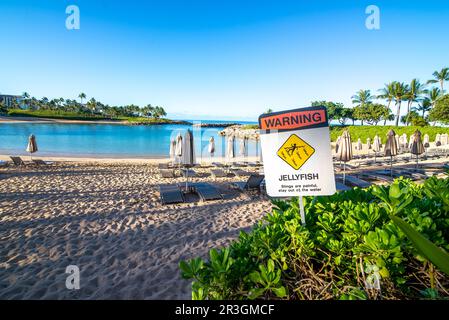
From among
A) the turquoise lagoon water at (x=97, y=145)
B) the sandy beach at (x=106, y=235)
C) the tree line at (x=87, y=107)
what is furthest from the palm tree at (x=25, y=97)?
the sandy beach at (x=106, y=235)

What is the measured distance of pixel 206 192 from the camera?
7473 mm

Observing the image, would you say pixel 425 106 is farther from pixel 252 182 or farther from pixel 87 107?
pixel 87 107

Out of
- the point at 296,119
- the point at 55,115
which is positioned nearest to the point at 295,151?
the point at 296,119

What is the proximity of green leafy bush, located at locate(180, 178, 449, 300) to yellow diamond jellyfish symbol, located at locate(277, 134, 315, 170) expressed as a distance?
1.39 ft

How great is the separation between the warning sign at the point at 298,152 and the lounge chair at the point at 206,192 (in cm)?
561

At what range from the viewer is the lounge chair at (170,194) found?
6.68 meters

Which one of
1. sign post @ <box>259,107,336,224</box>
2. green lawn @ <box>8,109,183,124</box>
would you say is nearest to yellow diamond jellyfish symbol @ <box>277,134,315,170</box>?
sign post @ <box>259,107,336,224</box>

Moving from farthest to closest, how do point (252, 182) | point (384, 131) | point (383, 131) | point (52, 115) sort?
point (52, 115) < point (383, 131) < point (384, 131) < point (252, 182)

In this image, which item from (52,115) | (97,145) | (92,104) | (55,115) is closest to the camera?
(97,145)

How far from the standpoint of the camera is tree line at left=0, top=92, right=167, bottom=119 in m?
104

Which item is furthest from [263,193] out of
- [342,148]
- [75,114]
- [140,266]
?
[75,114]

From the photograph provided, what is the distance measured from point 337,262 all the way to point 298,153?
713 millimetres

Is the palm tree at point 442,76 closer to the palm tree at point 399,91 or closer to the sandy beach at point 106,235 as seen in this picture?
the palm tree at point 399,91

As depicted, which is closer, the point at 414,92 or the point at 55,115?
the point at 414,92
